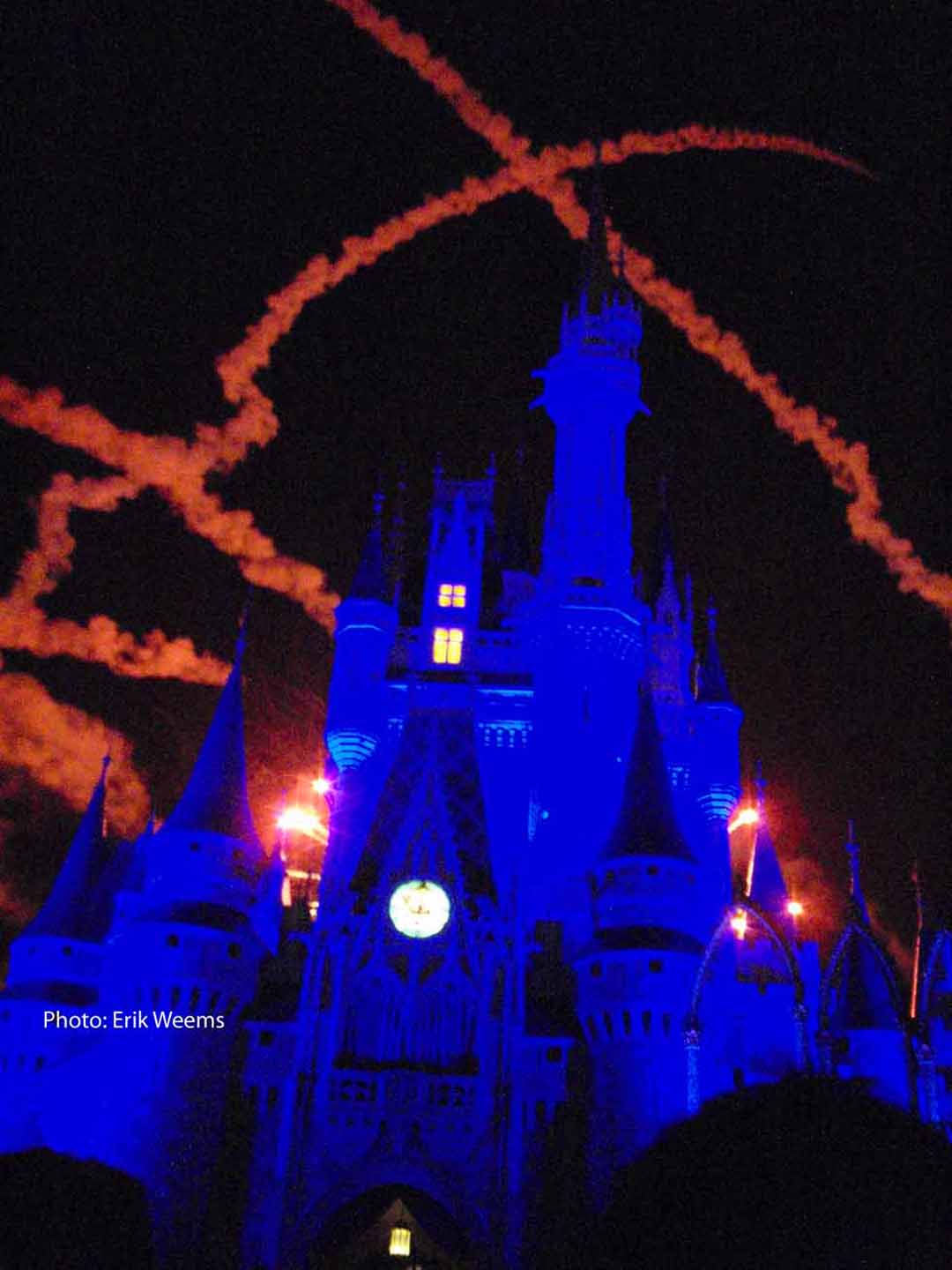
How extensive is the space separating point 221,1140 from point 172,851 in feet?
24.4

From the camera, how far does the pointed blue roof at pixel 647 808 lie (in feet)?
109

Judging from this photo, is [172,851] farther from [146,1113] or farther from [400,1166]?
[400,1166]

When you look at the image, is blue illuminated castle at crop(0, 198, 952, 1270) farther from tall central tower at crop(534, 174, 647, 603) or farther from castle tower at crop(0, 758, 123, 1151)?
tall central tower at crop(534, 174, 647, 603)

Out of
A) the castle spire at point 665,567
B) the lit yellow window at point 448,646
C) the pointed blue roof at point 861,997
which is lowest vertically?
the pointed blue roof at point 861,997

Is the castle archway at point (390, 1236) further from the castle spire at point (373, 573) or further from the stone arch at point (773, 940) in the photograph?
the castle spire at point (373, 573)

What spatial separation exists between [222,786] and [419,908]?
22.3ft

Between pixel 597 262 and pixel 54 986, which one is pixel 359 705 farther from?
pixel 597 262

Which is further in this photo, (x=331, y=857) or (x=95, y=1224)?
(x=331, y=857)

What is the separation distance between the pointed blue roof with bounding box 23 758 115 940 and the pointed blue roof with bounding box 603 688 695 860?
15.8m

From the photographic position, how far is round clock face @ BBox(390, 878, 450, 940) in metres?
32.6

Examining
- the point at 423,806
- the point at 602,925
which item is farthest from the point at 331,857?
the point at 602,925

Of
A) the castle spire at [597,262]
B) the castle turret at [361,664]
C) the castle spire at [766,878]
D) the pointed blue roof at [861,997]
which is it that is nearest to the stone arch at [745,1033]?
the pointed blue roof at [861,997]

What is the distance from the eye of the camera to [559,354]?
4788 centimetres

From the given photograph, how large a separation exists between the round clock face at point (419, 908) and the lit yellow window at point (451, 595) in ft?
43.5
